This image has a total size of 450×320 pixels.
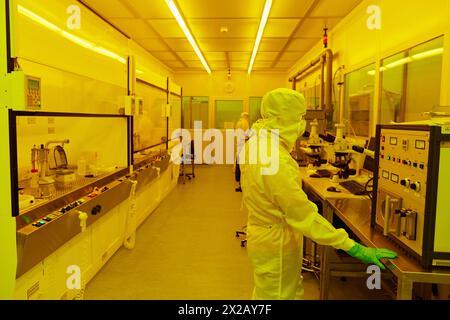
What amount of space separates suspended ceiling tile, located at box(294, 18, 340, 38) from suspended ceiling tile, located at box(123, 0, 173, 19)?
188 cm

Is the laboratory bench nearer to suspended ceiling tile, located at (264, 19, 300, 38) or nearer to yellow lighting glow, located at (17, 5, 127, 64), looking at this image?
yellow lighting glow, located at (17, 5, 127, 64)

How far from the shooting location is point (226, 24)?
15.8 ft

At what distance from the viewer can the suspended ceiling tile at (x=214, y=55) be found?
6.91 meters

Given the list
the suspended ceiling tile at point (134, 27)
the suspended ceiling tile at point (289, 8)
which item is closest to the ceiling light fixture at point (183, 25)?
the suspended ceiling tile at point (134, 27)

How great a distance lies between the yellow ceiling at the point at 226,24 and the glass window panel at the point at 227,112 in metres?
2.41

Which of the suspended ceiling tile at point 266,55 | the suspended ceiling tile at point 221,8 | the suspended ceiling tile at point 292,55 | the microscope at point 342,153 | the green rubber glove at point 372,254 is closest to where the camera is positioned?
the green rubber glove at point 372,254

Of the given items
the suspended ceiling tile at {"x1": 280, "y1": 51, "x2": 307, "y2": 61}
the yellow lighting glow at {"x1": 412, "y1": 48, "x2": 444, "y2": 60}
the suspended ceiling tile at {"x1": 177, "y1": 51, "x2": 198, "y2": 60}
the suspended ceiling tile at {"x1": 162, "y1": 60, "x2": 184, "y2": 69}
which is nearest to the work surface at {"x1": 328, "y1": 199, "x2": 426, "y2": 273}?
the yellow lighting glow at {"x1": 412, "y1": 48, "x2": 444, "y2": 60}

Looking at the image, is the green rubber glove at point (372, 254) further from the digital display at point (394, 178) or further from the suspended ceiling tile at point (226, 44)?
the suspended ceiling tile at point (226, 44)

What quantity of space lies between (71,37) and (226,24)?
289cm

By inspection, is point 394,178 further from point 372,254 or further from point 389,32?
point 389,32

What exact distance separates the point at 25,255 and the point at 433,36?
2.98 m

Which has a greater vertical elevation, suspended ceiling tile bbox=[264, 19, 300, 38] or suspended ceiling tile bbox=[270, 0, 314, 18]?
suspended ceiling tile bbox=[264, 19, 300, 38]

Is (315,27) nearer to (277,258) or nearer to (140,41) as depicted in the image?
(140,41)

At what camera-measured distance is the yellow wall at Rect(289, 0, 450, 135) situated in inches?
95.3
